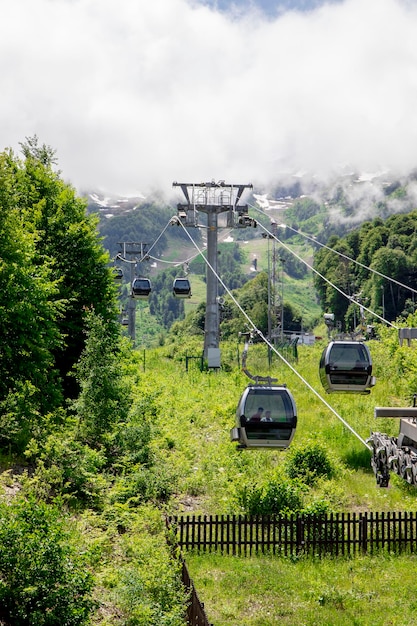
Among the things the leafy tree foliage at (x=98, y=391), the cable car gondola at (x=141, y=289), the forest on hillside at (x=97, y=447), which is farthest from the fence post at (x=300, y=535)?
the cable car gondola at (x=141, y=289)

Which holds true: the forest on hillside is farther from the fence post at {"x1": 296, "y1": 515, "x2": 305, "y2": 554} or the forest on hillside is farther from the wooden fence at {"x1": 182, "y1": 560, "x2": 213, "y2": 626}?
Answer: the fence post at {"x1": 296, "y1": 515, "x2": 305, "y2": 554}

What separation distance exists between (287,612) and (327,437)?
1278 centimetres

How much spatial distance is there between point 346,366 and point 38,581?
7922 mm

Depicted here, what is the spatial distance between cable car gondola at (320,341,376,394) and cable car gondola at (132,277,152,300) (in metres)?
21.8

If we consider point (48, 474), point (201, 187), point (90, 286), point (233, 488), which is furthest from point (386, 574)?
point (201, 187)

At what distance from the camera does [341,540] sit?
19125 millimetres

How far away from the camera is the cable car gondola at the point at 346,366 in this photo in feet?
53.5

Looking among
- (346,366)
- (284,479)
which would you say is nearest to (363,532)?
(284,479)

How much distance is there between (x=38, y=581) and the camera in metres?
11.4

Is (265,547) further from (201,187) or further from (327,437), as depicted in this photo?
(201,187)

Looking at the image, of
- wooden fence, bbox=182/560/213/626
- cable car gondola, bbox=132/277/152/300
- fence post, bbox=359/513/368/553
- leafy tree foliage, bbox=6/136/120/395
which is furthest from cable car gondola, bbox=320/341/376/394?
cable car gondola, bbox=132/277/152/300

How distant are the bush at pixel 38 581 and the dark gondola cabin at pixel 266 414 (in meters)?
4.14

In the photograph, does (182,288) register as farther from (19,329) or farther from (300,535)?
(300,535)

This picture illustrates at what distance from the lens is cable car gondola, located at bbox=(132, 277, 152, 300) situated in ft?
123
